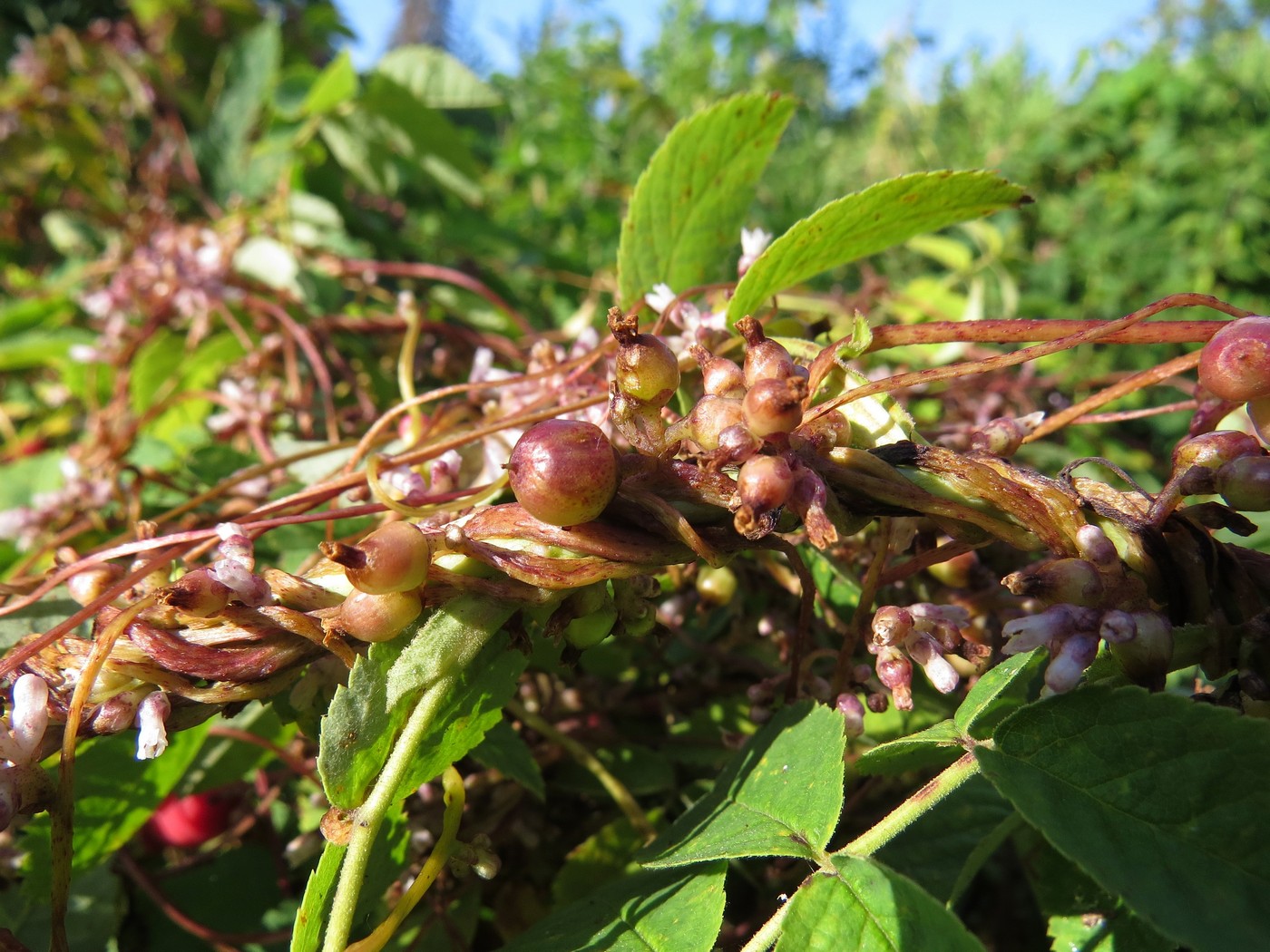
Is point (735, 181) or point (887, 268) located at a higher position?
point (735, 181)

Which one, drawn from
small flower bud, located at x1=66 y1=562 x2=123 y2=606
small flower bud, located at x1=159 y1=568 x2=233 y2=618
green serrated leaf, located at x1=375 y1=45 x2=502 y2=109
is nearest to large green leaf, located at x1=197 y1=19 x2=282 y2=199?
green serrated leaf, located at x1=375 y1=45 x2=502 y2=109

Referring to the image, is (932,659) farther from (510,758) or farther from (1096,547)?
(510,758)

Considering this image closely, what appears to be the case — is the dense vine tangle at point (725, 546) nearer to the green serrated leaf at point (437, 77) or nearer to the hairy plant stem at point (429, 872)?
the hairy plant stem at point (429, 872)

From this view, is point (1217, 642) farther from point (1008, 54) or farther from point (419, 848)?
point (1008, 54)

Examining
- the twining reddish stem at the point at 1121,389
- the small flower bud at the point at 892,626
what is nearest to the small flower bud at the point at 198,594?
the small flower bud at the point at 892,626

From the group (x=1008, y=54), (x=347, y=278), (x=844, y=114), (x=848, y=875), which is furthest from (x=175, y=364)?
(x=844, y=114)

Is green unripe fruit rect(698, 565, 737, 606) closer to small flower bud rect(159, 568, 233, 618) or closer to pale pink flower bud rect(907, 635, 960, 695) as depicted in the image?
pale pink flower bud rect(907, 635, 960, 695)

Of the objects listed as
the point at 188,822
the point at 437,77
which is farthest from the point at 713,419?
the point at 437,77
